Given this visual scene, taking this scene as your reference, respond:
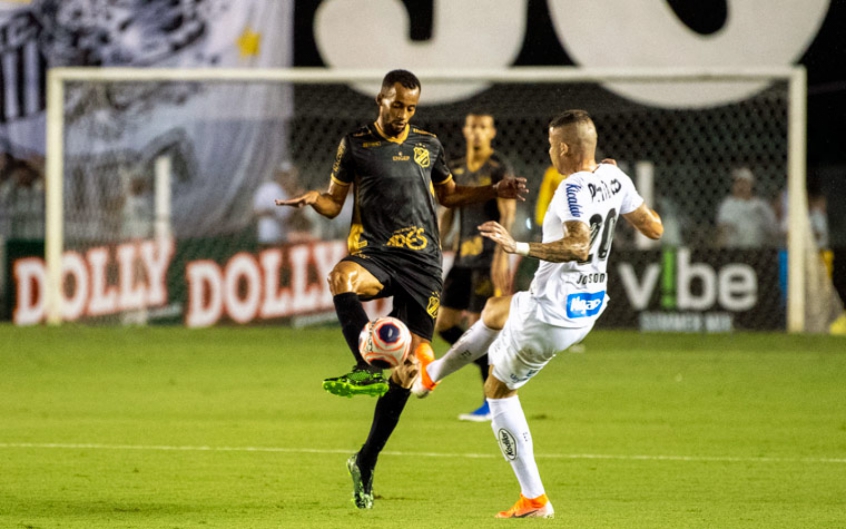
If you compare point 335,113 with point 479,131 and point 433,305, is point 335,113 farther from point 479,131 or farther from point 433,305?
point 433,305

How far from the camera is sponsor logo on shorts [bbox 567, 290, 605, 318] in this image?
632 cm

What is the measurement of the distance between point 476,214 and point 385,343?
14.6 ft

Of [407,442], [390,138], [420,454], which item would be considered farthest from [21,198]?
[390,138]

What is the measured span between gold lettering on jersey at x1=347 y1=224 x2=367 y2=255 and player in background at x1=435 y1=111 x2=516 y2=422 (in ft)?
11.4

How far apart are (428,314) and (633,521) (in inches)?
60.7

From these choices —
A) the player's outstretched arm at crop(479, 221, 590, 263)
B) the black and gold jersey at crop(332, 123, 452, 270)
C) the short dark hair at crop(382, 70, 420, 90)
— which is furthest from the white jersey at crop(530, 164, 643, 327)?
the short dark hair at crop(382, 70, 420, 90)

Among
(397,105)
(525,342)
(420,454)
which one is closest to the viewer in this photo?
(525,342)

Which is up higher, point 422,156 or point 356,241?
point 422,156

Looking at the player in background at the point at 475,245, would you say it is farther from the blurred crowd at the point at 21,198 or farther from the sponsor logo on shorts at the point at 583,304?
the blurred crowd at the point at 21,198

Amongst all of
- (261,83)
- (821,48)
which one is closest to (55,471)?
(261,83)

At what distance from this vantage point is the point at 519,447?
21.1ft

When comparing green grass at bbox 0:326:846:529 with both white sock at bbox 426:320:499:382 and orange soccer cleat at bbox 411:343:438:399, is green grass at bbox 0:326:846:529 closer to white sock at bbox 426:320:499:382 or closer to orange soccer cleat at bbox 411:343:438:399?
orange soccer cleat at bbox 411:343:438:399

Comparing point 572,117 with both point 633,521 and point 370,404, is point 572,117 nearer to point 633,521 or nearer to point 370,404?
point 633,521

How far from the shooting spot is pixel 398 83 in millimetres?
6871
